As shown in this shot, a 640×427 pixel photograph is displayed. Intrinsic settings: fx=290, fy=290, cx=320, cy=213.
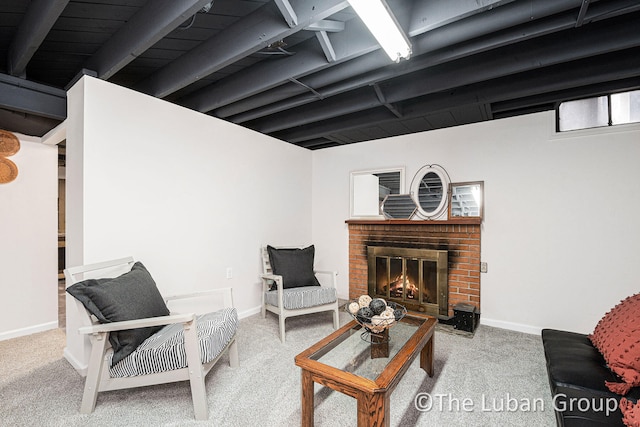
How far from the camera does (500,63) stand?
2141mm

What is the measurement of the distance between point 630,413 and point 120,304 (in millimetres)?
2539

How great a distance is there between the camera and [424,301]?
11.5 feet

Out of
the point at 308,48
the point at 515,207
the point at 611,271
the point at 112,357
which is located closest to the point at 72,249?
the point at 112,357

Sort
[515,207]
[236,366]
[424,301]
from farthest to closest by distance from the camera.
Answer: [424,301] → [515,207] → [236,366]

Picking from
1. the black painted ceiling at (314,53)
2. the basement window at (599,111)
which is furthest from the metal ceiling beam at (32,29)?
the basement window at (599,111)

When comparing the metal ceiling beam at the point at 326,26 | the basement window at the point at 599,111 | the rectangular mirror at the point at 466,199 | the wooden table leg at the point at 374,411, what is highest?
the metal ceiling beam at the point at 326,26

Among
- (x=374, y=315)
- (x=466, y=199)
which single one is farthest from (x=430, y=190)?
(x=374, y=315)

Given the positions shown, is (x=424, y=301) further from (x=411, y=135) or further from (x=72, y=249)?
(x=72, y=249)

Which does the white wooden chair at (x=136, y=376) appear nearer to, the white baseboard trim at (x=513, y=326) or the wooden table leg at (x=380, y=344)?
the wooden table leg at (x=380, y=344)

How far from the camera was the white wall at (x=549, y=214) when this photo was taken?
2682mm

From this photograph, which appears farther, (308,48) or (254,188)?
(254,188)

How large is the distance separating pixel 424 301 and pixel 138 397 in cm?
294

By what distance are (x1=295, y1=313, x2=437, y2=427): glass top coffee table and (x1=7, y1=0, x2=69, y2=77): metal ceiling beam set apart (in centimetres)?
237

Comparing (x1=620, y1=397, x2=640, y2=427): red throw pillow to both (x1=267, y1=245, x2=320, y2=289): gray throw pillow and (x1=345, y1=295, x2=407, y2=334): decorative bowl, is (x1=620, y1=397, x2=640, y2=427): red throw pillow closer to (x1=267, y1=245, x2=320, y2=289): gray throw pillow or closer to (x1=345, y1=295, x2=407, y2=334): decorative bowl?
(x1=345, y1=295, x2=407, y2=334): decorative bowl
